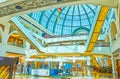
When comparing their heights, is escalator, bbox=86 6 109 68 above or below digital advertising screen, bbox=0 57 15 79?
above

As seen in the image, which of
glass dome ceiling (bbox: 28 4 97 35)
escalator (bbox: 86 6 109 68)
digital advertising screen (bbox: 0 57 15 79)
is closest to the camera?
digital advertising screen (bbox: 0 57 15 79)

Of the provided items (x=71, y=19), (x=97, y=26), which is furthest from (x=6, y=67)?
(x=71, y=19)

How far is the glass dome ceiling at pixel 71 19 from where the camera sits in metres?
38.7

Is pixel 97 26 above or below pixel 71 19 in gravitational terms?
below

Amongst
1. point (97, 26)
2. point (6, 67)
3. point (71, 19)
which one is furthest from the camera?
point (71, 19)

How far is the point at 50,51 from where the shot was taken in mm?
21438

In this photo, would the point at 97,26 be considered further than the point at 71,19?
No

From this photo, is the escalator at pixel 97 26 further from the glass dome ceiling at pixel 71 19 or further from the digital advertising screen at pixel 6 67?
the glass dome ceiling at pixel 71 19

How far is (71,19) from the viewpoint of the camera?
41.3m

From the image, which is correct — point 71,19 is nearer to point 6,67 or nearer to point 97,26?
point 97,26

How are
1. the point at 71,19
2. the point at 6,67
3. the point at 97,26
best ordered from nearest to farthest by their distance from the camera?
the point at 6,67
the point at 97,26
the point at 71,19

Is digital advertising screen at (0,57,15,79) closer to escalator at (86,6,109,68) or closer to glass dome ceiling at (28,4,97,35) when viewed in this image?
escalator at (86,6,109,68)

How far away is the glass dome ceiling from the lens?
3872cm

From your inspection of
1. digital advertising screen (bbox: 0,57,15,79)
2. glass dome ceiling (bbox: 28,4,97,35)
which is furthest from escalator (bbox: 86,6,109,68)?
glass dome ceiling (bbox: 28,4,97,35)
